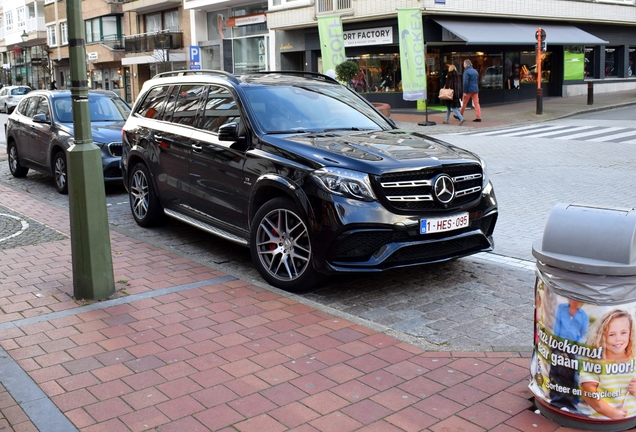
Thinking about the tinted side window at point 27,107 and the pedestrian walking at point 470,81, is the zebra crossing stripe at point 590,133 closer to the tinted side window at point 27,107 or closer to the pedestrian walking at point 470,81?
the pedestrian walking at point 470,81

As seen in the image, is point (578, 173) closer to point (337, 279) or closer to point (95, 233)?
point (337, 279)

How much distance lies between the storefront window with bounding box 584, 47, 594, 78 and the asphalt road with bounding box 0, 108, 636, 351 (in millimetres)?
25357

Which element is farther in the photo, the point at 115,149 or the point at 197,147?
the point at 115,149

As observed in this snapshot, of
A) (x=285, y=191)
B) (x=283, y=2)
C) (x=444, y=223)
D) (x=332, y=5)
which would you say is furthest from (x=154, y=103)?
(x=283, y=2)

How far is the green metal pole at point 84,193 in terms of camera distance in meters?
5.44

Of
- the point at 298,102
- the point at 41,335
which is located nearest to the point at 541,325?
the point at 41,335

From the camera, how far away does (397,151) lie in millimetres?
5930

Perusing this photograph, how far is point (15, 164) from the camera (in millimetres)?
13453

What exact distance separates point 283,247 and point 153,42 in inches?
1636

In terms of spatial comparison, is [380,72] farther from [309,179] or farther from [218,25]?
[309,179]

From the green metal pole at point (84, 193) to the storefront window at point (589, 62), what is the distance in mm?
34059

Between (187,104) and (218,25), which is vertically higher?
(218,25)

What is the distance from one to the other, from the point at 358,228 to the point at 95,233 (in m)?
2.04

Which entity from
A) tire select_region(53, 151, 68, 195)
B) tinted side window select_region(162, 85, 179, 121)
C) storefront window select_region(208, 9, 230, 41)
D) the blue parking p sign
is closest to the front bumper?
tinted side window select_region(162, 85, 179, 121)
